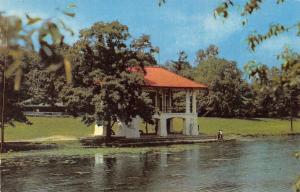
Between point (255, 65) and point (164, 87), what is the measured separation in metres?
67.8

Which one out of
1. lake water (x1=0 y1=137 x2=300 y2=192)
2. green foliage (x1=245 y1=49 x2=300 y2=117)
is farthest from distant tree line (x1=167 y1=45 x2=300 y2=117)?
green foliage (x1=245 y1=49 x2=300 y2=117)

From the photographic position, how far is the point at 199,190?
24.7 meters

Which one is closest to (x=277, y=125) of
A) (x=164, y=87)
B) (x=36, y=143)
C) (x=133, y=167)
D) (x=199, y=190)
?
(x=164, y=87)

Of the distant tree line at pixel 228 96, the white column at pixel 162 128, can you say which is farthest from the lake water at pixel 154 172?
the distant tree line at pixel 228 96

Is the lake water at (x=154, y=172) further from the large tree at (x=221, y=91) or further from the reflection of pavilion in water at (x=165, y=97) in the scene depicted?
the large tree at (x=221, y=91)

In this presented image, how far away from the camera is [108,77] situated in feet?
196

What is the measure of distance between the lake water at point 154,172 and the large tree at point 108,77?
14343mm

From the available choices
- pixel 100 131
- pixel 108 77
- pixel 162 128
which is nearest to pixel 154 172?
pixel 108 77

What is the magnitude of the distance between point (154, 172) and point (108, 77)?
91.9ft

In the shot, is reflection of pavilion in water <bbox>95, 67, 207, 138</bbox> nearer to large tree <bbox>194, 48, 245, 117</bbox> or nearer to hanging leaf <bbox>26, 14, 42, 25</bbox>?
large tree <bbox>194, 48, 245, 117</bbox>

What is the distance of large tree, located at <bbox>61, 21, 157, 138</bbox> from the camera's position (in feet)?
196

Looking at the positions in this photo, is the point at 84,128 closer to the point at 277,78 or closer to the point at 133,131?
the point at 133,131

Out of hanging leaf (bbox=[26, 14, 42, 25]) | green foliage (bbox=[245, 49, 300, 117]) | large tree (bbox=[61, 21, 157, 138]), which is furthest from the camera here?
large tree (bbox=[61, 21, 157, 138])

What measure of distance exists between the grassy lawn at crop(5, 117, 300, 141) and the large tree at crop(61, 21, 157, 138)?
29.3 feet
